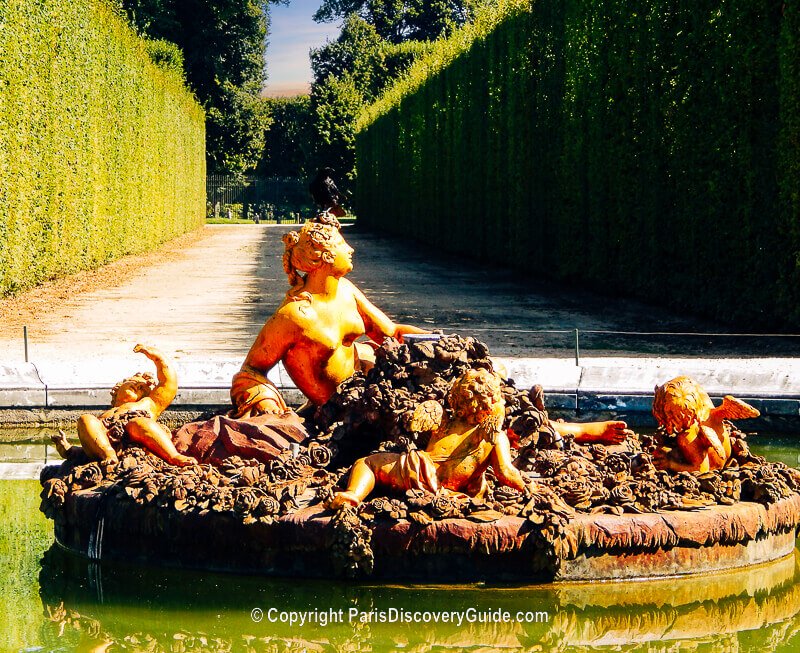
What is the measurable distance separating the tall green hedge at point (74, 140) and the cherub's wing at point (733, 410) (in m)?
11.2

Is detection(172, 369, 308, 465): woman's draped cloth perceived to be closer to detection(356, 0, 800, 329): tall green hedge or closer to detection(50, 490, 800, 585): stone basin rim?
detection(50, 490, 800, 585): stone basin rim

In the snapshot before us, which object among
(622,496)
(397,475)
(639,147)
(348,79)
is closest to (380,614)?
(397,475)

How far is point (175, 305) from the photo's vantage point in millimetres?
15375

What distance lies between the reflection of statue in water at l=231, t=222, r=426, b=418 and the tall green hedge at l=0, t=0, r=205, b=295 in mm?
9619

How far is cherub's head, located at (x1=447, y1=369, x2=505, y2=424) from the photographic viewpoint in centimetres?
440

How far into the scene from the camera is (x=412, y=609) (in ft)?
13.0

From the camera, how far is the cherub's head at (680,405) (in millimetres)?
4684

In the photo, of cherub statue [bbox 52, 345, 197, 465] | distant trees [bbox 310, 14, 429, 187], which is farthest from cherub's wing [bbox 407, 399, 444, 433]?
distant trees [bbox 310, 14, 429, 187]

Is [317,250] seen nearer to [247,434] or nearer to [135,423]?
[247,434]

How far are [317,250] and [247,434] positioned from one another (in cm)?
95

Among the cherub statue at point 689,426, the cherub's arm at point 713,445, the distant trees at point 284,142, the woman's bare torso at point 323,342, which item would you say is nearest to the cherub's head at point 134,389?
the woman's bare torso at point 323,342

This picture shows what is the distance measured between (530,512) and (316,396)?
5.64ft

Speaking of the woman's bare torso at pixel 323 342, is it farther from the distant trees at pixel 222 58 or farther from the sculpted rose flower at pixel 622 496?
the distant trees at pixel 222 58

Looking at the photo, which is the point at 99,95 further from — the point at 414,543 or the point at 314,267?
the point at 414,543
